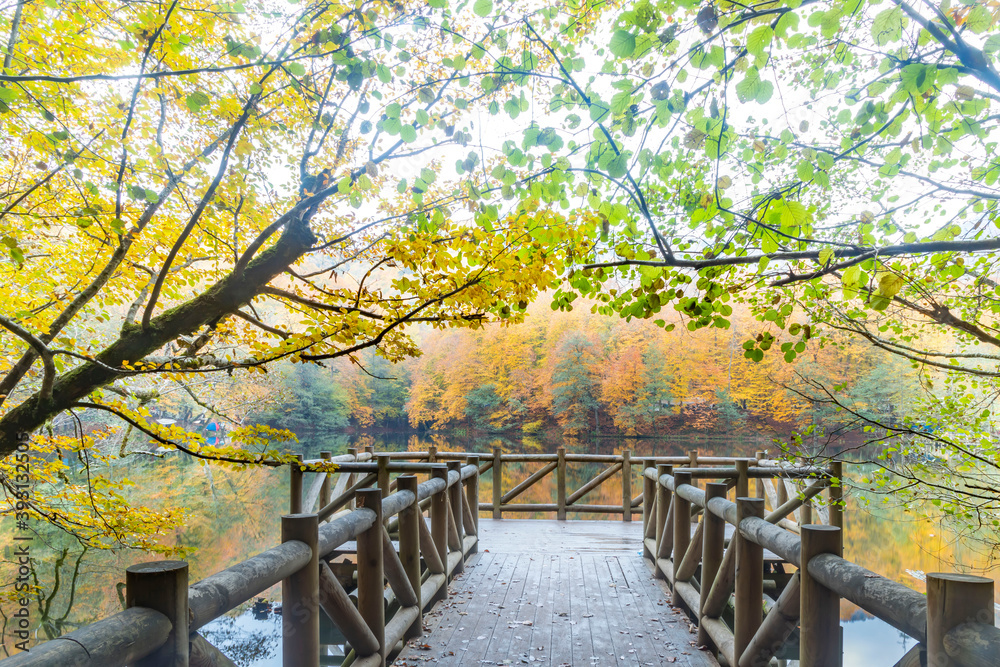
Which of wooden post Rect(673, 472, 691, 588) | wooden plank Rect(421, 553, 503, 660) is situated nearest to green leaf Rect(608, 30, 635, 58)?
wooden plank Rect(421, 553, 503, 660)

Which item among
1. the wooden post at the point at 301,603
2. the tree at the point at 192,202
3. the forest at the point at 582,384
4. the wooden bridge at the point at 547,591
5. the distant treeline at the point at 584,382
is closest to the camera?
the wooden bridge at the point at 547,591

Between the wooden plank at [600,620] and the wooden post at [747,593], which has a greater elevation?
the wooden post at [747,593]

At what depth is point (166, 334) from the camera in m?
4.06

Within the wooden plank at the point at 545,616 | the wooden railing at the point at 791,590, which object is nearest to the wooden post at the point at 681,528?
the wooden railing at the point at 791,590

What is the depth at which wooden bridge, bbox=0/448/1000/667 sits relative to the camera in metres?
1.39

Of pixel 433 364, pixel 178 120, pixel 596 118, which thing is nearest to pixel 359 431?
pixel 433 364

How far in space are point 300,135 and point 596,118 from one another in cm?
423

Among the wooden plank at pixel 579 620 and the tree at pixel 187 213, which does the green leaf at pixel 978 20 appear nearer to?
the tree at pixel 187 213

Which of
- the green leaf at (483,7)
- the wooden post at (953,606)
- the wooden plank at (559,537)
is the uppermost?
the green leaf at (483,7)

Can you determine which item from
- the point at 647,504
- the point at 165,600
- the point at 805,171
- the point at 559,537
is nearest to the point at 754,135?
the point at 805,171

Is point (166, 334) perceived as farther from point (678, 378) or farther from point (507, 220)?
point (678, 378)

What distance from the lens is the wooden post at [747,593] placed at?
2.72 m

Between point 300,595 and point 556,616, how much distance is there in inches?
88.1

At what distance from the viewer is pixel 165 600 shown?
1.40m
